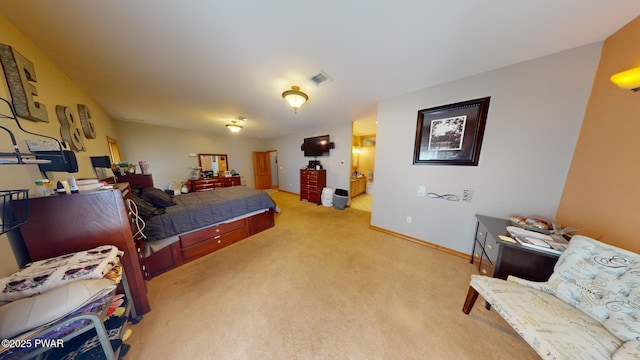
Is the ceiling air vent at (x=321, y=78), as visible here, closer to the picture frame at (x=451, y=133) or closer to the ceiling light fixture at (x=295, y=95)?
the ceiling light fixture at (x=295, y=95)

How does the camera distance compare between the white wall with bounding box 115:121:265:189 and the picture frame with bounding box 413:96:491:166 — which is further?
the white wall with bounding box 115:121:265:189

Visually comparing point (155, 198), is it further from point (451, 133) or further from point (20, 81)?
point (451, 133)

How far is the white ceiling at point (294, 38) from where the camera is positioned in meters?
1.16

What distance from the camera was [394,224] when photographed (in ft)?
9.47

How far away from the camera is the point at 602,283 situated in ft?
3.43

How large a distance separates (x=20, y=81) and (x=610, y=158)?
4786 mm

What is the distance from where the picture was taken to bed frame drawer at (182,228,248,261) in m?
2.21

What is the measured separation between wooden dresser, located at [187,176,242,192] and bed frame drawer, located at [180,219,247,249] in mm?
2659

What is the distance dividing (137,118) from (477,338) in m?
6.74

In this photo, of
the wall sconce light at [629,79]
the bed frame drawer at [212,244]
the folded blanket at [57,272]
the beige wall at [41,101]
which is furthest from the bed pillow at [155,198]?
the wall sconce light at [629,79]

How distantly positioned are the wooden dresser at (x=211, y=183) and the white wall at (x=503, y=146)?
5014 mm

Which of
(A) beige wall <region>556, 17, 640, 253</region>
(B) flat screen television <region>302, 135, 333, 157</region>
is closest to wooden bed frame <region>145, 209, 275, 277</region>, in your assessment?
(B) flat screen television <region>302, 135, 333, 157</region>

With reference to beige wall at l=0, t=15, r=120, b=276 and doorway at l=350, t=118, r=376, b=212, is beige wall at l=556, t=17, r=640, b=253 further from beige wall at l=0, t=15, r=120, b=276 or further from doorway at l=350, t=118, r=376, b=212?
beige wall at l=0, t=15, r=120, b=276

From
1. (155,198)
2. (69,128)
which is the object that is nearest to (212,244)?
(155,198)
